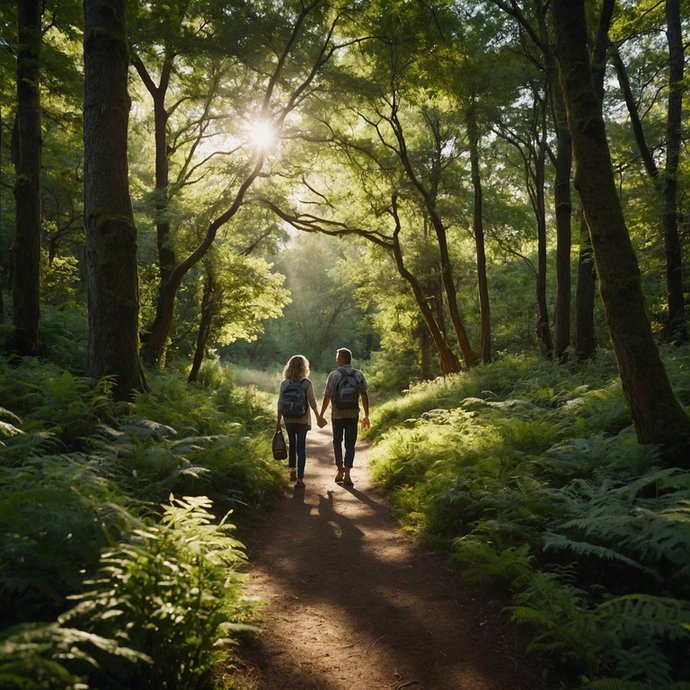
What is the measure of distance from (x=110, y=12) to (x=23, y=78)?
3647 millimetres

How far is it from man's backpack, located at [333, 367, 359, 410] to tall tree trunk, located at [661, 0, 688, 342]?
831 cm

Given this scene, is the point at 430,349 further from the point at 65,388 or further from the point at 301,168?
the point at 65,388

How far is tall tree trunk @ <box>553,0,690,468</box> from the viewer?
4.48 meters

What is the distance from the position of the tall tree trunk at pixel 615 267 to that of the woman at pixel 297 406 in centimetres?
475

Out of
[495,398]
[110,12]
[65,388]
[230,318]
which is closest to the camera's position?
[65,388]

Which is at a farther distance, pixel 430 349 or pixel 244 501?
pixel 430 349

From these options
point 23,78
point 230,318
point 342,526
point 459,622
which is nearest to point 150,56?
point 23,78

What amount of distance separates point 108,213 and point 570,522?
22.8 ft

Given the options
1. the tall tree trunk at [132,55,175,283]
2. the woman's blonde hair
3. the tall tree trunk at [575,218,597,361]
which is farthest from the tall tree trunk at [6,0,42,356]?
the tall tree trunk at [575,218,597,361]

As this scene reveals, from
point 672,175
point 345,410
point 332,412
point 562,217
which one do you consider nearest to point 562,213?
point 562,217

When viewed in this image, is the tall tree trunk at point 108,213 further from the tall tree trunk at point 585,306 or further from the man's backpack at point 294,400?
the tall tree trunk at point 585,306

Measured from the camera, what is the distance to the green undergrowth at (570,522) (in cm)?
271

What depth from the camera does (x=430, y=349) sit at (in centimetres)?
2384

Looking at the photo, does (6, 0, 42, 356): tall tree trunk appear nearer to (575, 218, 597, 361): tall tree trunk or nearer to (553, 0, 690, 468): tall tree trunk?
(553, 0, 690, 468): tall tree trunk
